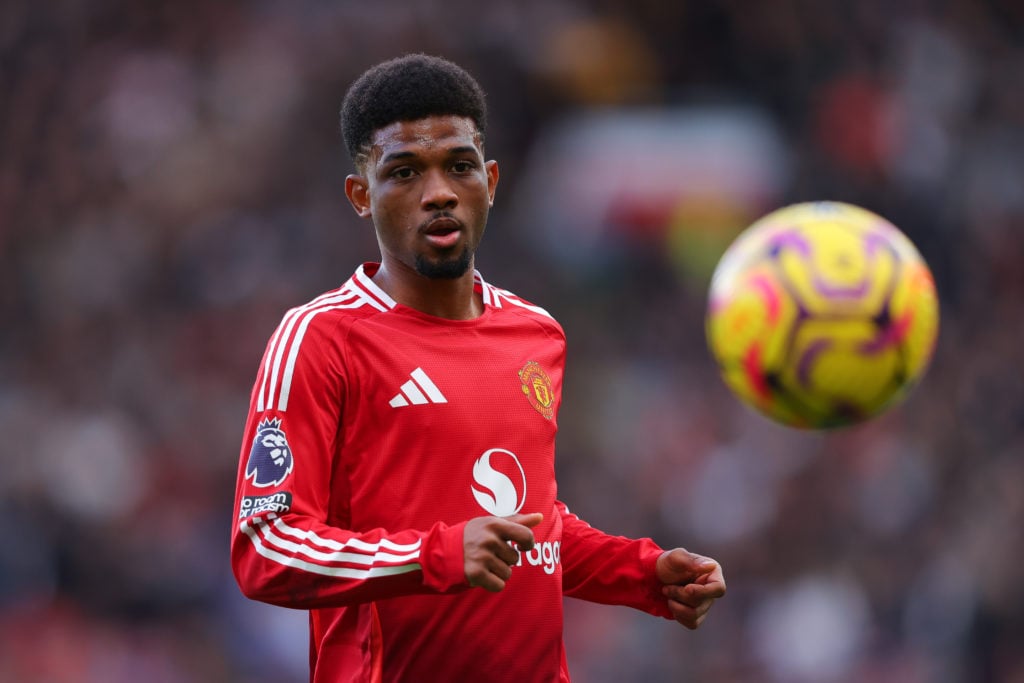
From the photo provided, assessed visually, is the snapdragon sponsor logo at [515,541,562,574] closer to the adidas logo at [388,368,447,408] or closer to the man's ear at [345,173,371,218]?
the adidas logo at [388,368,447,408]

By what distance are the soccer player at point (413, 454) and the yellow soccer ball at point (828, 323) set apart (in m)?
0.49

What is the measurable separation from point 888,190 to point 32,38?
7.44 metres

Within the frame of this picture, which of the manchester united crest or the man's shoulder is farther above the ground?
the man's shoulder

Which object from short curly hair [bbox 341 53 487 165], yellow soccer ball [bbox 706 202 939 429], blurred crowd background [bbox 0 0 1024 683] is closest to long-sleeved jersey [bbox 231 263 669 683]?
short curly hair [bbox 341 53 487 165]

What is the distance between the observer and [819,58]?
12.5 meters

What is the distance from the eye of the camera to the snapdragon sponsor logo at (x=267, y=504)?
9.31 ft

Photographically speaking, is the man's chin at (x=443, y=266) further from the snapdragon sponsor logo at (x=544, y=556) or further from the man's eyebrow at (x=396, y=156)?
the snapdragon sponsor logo at (x=544, y=556)

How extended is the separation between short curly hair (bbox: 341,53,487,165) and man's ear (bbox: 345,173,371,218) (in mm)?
66

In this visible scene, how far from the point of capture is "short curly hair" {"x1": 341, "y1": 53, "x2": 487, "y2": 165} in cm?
319

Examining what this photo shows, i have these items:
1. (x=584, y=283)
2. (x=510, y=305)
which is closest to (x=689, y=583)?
(x=510, y=305)

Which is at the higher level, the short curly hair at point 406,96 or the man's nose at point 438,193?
the short curly hair at point 406,96

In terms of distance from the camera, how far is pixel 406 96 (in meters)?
3.19

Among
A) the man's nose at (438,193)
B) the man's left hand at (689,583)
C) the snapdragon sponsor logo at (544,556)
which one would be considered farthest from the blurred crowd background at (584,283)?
the man's nose at (438,193)

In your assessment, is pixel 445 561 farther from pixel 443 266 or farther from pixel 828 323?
pixel 828 323
